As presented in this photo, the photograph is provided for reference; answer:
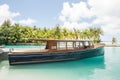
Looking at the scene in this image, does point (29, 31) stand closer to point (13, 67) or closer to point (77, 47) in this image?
point (77, 47)

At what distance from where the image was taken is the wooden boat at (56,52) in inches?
578

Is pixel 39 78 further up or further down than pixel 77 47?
further down

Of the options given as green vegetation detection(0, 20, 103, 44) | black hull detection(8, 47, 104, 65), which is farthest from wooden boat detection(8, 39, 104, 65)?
green vegetation detection(0, 20, 103, 44)

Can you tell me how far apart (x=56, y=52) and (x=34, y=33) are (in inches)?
1165

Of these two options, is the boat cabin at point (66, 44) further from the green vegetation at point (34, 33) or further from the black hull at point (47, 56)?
the green vegetation at point (34, 33)

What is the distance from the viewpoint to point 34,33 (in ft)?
147

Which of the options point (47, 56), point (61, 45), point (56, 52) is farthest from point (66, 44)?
point (47, 56)

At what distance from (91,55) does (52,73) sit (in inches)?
299

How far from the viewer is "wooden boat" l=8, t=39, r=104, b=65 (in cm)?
1467

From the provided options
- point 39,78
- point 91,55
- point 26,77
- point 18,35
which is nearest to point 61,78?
point 39,78

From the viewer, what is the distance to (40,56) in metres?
15.3

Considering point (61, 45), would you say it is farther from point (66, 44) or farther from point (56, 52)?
point (56, 52)

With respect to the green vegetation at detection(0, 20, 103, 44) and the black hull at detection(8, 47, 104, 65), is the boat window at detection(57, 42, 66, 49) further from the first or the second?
the green vegetation at detection(0, 20, 103, 44)

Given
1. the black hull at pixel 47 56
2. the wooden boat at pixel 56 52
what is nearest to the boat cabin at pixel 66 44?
the wooden boat at pixel 56 52
